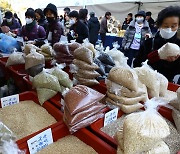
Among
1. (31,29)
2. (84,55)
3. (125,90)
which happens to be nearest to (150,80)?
(125,90)

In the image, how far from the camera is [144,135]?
1.87 feet

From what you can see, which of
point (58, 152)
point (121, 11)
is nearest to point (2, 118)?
point (58, 152)

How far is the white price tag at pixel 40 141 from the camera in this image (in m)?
0.72

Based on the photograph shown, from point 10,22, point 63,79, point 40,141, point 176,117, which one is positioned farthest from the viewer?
point 10,22

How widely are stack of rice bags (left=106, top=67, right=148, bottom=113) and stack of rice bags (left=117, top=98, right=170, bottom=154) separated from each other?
0.31 m

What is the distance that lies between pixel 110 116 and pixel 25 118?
44 centimetres

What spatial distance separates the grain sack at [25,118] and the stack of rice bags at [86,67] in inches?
12.0

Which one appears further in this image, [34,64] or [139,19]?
[139,19]

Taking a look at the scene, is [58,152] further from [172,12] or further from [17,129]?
[172,12]

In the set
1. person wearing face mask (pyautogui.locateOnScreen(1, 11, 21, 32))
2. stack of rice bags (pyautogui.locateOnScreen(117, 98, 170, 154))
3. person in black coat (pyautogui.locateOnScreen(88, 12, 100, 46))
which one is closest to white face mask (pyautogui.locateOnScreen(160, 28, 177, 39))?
stack of rice bags (pyautogui.locateOnScreen(117, 98, 170, 154))

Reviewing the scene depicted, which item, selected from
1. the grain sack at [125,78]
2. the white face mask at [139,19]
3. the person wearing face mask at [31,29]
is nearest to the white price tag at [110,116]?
the grain sack at [125,78]

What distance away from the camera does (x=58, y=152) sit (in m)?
0.77

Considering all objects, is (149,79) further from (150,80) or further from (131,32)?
(131,32)

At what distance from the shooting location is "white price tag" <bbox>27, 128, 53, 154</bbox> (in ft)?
2.37
